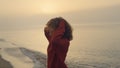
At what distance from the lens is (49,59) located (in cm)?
470

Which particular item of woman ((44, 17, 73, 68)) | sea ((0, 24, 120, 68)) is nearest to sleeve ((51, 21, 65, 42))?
woman ((44, 17, 73, 68))

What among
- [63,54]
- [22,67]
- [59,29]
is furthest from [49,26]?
[22,67]

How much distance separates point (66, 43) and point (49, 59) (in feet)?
1.21

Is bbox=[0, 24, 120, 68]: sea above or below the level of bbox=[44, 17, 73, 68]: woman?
below

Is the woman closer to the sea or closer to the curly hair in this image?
the curly hair

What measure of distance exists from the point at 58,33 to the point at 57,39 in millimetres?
89

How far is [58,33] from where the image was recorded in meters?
4.52

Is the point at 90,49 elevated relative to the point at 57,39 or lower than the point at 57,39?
lower

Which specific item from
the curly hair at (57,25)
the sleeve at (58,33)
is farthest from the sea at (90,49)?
the sleeve at (58,33)

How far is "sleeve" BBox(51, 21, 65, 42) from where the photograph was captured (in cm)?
452

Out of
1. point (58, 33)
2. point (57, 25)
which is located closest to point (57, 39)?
point (58, 33)

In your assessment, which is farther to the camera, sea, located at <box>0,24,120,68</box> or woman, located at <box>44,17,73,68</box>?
sea, located at <box>0,24,120,68</box>

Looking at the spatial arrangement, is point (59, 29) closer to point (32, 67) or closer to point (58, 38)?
point (58, 38)

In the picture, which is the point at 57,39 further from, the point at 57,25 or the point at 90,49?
the point at 90,49
